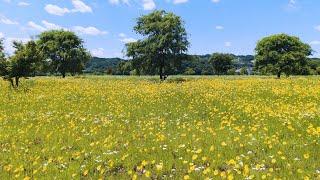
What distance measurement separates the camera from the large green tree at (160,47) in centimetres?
6244

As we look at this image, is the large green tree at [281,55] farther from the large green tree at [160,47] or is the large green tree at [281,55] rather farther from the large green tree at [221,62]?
the large green tree at [221,62]

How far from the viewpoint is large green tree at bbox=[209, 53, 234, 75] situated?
177625mm

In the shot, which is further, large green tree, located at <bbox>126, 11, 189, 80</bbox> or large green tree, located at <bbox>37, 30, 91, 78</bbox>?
large green tree, located at <bbox>37, 30, 91, 78</bbox>

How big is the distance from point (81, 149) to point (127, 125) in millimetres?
3638

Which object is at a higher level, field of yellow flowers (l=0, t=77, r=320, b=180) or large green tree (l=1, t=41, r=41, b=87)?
large green tree (l=1, t=41, r=41, b=87)

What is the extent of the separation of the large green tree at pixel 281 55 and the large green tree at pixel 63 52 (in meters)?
34.3

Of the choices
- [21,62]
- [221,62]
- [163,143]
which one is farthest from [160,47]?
[221,62]

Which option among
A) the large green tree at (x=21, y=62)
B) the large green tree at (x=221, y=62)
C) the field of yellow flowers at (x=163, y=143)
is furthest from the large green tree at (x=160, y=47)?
the large green tree at (x=221, y=62)

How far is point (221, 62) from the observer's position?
7067 inches

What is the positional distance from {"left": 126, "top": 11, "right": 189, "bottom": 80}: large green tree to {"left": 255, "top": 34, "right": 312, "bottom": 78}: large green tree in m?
27.9

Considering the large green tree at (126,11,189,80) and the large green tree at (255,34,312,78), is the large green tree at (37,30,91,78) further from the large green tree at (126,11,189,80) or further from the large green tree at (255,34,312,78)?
the large green tree at (255,34,312,78)

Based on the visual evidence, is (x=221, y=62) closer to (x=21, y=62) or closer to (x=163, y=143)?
(x=21, y=62)

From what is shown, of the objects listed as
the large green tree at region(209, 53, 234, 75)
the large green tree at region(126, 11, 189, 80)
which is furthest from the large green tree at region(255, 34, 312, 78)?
the large green tree at region(209, 53, 234, 75)

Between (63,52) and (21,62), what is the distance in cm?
5332
